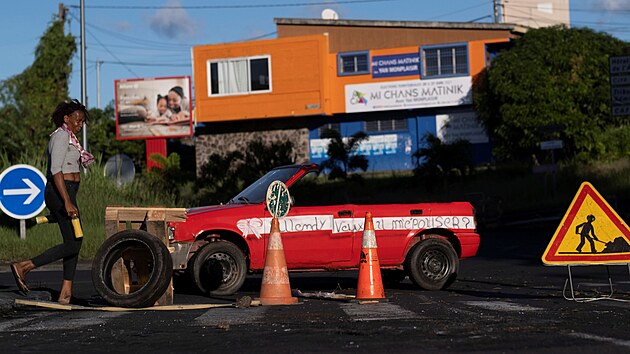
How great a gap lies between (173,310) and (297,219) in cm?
306

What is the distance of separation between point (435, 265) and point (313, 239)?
62.9 inches

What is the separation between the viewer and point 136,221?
1134 cm

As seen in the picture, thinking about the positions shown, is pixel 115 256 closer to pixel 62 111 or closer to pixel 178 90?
pixel 62 111

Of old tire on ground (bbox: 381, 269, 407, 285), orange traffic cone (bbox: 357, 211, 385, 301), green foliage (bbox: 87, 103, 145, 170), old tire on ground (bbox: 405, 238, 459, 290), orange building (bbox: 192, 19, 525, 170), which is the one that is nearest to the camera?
orange traffic cone (bbox: 357, 211, 385, 301)

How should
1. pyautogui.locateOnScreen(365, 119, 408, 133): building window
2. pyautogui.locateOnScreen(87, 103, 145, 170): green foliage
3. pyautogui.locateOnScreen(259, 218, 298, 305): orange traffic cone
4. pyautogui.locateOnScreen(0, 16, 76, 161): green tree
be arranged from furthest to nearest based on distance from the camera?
1. pyautogui.locateOnScreen(87, 103, 145, 170): green foliage
2. pyautogui.locateOnScreen(365, 119, 408, 133): building window
3. pyautogui.locateOnScreen(0, 16, 76, 161): green tree
4. pyautogui.locateOnScreen(259, 218, 298, 305): orange traffic cone

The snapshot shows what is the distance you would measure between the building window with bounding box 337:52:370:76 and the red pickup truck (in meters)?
37.4

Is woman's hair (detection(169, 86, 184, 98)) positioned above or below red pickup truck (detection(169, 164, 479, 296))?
above

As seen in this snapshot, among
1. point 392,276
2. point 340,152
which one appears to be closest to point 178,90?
point 340,152

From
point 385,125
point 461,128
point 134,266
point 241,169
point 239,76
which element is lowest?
point 134,266

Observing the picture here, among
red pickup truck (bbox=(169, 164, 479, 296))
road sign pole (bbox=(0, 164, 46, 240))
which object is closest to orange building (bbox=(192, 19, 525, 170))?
road sign pole (bbox=(0, 164, 46, 240))

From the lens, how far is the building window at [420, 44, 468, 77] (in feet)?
161

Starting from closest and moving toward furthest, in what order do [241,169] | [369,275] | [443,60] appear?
[369,275]
[241,169]
[443,60]

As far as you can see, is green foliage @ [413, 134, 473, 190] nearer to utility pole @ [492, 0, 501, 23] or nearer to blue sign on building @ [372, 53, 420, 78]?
blue sign on building @ [372, 53, 420, 78]

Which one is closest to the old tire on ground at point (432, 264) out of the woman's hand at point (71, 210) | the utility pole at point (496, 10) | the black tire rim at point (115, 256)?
the black tire rim at point (115, 256)
